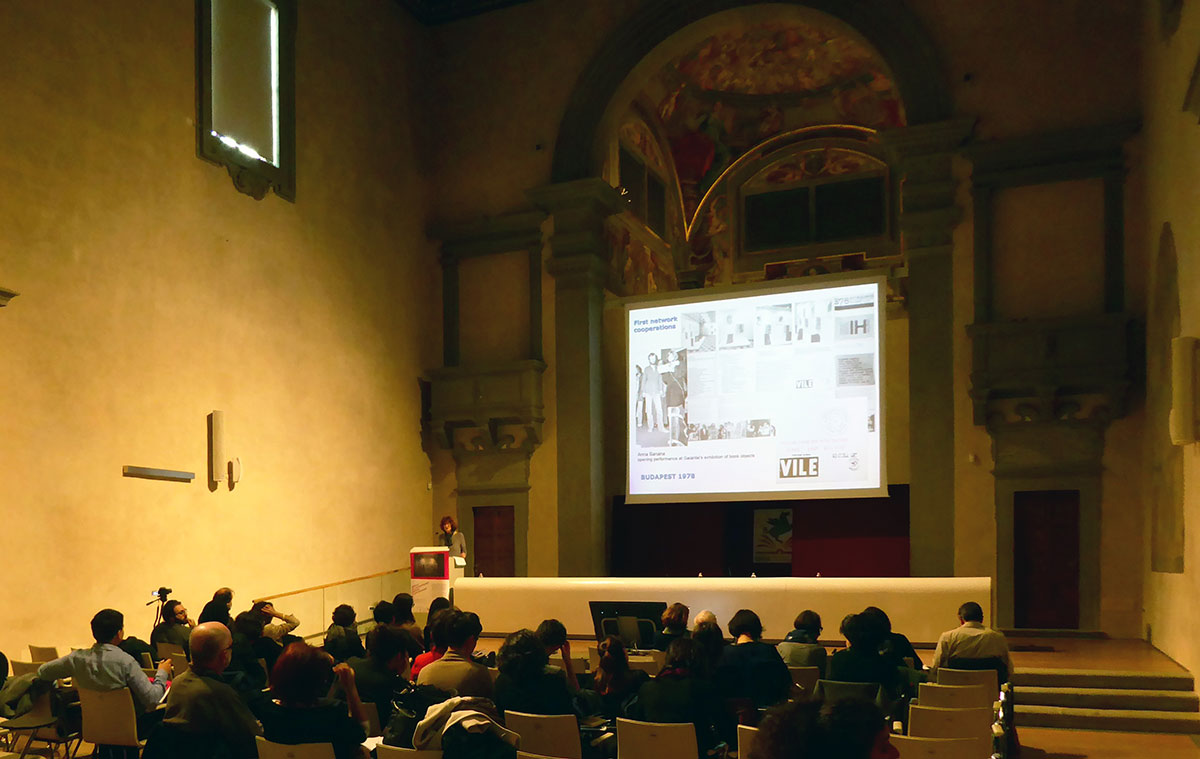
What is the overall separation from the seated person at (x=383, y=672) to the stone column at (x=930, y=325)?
901 centimetres

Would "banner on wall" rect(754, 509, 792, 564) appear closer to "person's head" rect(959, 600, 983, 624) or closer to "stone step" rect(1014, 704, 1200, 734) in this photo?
"stone step" rect(1014, 704, 1200, 734)

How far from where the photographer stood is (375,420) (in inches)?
567

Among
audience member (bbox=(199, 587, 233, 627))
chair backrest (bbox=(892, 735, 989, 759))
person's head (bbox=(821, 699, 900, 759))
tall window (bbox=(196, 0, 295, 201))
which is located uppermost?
tall window (bbox=(196, 0, 295, 201))

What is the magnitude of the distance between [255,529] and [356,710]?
8.15m

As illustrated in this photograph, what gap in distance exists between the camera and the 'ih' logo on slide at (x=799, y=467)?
1245 cm

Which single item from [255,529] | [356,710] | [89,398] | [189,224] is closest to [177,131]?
[189,224]

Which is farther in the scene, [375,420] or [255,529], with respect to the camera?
[375,420]

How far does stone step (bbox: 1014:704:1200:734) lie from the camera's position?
8.15 metres

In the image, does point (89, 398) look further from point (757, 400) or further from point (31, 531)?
point (757, 400)

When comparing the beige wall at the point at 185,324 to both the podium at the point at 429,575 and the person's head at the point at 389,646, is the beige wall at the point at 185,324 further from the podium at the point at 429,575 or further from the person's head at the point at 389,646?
the person's head at the point at 389,646

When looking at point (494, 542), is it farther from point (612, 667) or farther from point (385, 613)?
point (612, 667)

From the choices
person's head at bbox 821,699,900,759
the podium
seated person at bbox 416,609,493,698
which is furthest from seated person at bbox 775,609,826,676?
the podium

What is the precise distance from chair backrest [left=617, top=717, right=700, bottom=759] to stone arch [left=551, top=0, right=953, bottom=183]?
10.7m

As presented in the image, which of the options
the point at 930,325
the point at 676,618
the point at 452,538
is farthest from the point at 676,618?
the point at 930,325
